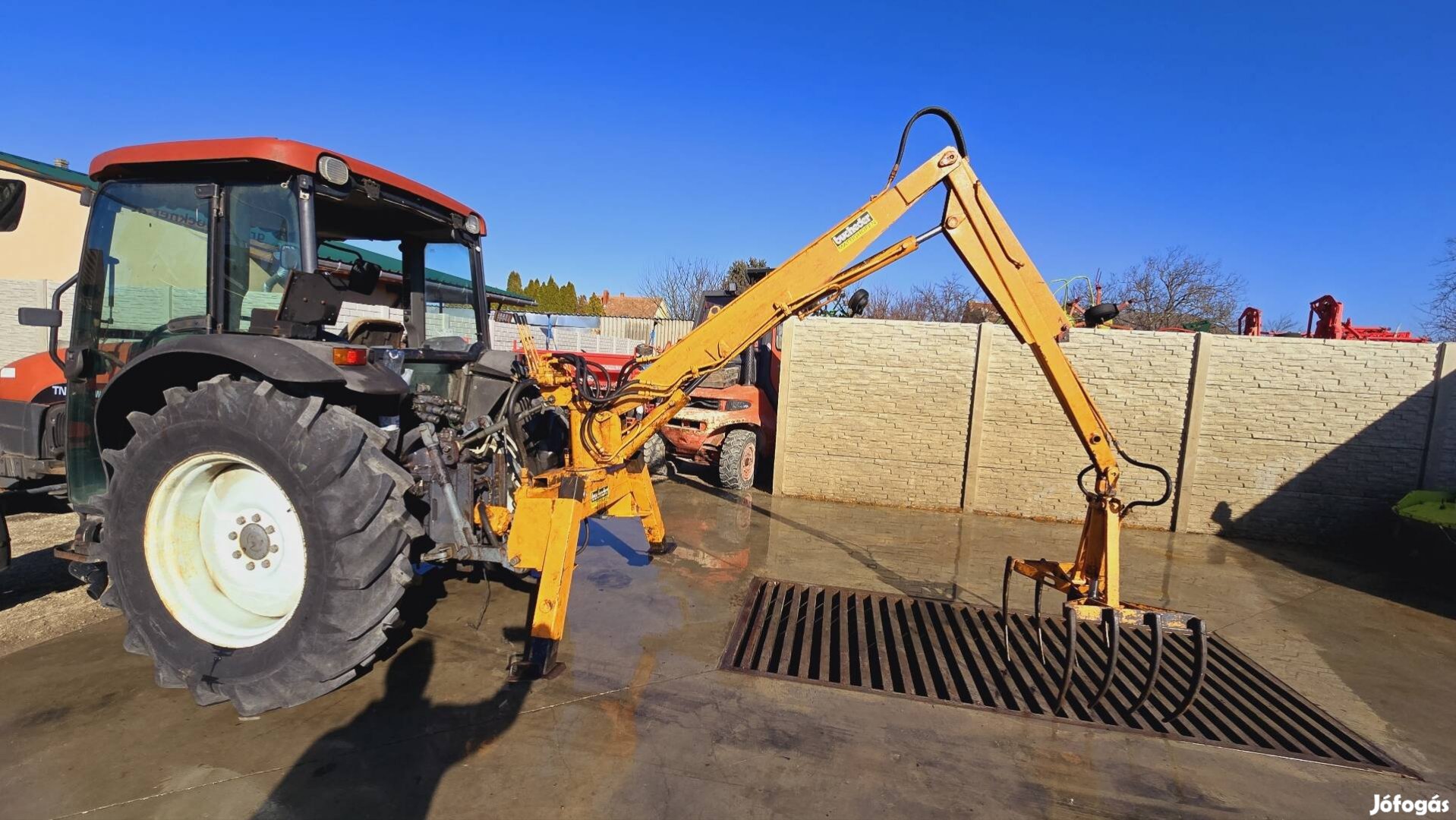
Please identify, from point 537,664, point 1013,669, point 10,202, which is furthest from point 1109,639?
point 10,202

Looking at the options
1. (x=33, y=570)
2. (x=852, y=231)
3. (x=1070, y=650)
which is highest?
(x=852, y=231)

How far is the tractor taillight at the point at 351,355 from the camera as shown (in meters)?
2.91

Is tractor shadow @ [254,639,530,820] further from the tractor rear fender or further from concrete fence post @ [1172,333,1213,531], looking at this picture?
concrete fence post @ [1172,333,1213,531]

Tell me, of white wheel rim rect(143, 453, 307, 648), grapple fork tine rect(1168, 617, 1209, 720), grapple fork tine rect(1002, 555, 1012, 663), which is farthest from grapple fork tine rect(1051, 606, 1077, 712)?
white wheel rim rect(143, 453, 307, 648)

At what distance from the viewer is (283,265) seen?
3002 millimetres

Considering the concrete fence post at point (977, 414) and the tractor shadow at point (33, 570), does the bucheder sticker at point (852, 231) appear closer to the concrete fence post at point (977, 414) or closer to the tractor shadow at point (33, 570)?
the concrete fence post at point (977, 414)

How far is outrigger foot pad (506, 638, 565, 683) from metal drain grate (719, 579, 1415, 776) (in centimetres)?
91

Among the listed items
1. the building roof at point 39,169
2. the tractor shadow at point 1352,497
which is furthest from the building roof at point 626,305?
the tractor shadow at point 1352,497

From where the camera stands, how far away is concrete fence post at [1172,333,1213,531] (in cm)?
701

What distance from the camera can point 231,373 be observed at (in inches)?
116

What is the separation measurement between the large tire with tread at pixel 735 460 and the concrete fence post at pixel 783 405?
1.18 ft

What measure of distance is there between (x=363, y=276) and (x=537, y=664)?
250cm

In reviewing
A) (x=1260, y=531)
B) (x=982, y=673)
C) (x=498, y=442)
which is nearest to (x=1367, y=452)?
(x=1260, y=531)

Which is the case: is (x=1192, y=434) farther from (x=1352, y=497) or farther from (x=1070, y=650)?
(x=1070, y=650)
